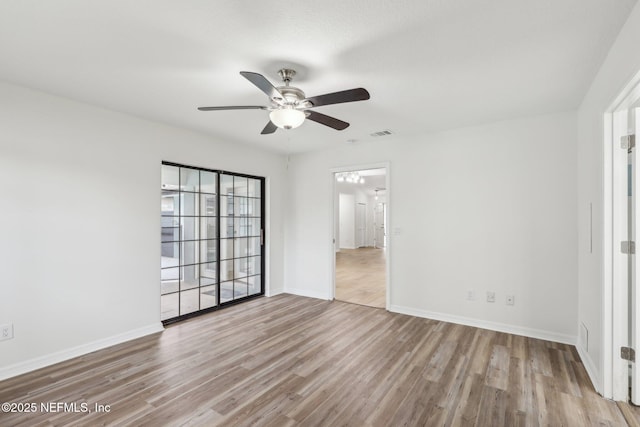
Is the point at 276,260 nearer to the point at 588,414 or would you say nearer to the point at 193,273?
the point at 193,273

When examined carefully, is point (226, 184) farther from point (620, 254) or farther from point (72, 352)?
point (620, 254)

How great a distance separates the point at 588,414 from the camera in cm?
207

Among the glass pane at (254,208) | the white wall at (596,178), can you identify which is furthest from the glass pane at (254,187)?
the white wall at (596,178)

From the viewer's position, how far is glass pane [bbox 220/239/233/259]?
451 cm

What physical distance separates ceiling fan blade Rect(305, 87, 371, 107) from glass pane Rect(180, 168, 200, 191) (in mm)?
2513

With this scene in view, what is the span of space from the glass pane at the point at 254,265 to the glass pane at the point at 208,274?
740mm

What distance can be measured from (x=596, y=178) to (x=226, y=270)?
4.41 m

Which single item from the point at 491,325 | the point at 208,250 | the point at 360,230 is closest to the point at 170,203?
the point at 208,250

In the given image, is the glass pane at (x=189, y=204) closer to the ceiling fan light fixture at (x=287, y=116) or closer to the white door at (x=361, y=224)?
the ceiling fan light fixture at (x=287, y=116)

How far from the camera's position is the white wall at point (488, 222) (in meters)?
3.29

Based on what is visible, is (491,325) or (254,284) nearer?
(491,325)

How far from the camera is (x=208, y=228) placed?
434cm

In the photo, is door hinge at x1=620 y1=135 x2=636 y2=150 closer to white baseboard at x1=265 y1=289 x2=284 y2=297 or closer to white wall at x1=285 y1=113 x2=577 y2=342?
white wall at x1=285 y1=113 x2=577 y2=342

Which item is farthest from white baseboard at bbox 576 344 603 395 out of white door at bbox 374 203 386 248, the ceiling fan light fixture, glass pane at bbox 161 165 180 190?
white door at bbox 374 203 386 248
